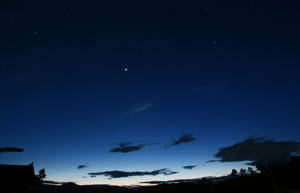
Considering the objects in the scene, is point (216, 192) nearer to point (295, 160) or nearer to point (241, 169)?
point (295, 160)

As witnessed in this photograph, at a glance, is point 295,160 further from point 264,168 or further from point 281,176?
point 264,168

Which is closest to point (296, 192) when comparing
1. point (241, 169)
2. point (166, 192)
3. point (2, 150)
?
point (166, 192)

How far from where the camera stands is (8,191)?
83.1ft

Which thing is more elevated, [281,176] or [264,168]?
[264,168]

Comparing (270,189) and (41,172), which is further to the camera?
(41,172)

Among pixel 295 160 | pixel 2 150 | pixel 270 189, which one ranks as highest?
pixel 2 150

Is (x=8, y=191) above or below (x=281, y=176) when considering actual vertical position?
above

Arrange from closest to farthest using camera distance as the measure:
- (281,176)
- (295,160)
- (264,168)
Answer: (264,168)
(281,176)
(295,160)

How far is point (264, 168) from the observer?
3706cm

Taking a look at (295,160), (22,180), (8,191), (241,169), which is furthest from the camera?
(241,169)

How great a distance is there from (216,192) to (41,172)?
40.8 meters

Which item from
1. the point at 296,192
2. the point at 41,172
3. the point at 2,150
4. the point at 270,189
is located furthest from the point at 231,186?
the point at 2,150

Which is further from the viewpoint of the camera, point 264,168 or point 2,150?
Answer: point 264,168

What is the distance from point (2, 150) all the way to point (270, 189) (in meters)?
50.6
